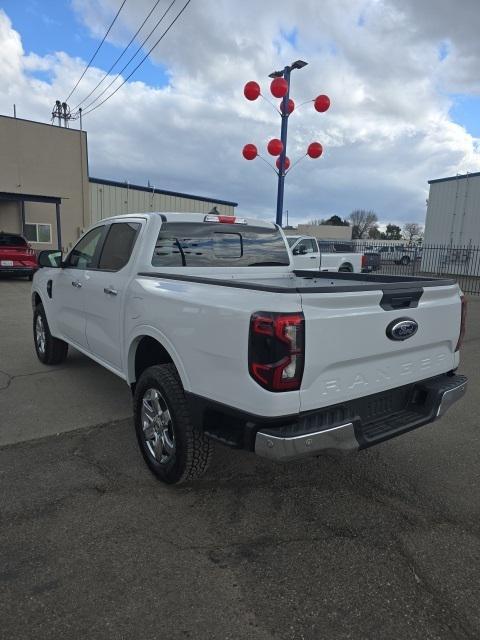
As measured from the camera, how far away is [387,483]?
339cm

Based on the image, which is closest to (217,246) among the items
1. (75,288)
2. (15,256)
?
(75,288)

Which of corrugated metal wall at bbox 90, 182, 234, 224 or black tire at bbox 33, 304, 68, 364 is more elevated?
corrugated metal wall at bbox 90, 182, 234, 224

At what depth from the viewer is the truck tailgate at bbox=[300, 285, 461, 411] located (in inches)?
97.9

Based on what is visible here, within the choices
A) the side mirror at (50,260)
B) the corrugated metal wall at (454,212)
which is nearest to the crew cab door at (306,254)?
the side mirror at (50,260)

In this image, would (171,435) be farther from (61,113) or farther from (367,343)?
(61,113)

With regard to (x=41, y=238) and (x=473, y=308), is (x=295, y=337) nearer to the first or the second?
(x=473, y=308)

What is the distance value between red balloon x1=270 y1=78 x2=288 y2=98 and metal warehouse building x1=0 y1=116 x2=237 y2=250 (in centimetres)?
1236

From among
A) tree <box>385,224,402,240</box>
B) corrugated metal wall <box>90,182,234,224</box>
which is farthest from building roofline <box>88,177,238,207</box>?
tree <box>385,224,402,240</box>

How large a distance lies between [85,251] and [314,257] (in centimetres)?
1162

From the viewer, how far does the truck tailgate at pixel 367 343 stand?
2.49 metres

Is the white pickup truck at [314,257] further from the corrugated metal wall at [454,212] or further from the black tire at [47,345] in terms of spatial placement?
the corrugated metal wall at [454,212]

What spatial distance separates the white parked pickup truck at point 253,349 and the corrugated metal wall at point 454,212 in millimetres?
24815

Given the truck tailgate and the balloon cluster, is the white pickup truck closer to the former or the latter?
the balloon cluster

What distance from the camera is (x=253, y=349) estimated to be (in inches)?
95.3
